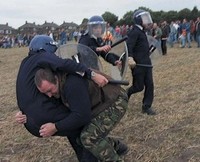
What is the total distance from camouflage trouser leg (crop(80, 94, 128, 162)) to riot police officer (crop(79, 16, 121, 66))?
144 cm

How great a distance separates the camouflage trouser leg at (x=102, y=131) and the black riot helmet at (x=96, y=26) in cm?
164

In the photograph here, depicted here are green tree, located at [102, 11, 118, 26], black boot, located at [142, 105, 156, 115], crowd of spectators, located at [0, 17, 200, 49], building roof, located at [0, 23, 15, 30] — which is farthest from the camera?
building roof, located at [0, 23, 15, 30]

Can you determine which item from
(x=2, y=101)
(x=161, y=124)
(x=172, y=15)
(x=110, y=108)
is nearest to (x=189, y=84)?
(x=161, y=124)

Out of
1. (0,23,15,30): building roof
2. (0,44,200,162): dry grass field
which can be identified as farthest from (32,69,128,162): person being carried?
(0,23,15,30): building roof

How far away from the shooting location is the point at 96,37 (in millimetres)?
5527

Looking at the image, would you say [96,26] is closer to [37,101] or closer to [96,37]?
[96,37]

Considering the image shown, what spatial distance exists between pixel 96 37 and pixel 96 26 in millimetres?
171

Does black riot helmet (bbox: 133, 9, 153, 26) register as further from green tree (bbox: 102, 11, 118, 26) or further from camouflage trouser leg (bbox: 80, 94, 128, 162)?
green tree (bbox: 102, 11, 118, 26)

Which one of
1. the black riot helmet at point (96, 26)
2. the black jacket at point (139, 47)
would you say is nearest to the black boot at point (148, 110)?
the black jacket at point (139, 47)

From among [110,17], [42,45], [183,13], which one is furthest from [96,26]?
[110,17]

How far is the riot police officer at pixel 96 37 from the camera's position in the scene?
5.39 m

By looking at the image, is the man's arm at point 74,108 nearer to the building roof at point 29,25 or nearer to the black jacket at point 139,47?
the black jacket at point 139,47

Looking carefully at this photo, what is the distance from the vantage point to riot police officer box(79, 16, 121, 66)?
5.39 meters

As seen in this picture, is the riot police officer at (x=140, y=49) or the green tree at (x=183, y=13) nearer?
the riot police officer at (x=140, y=49)
